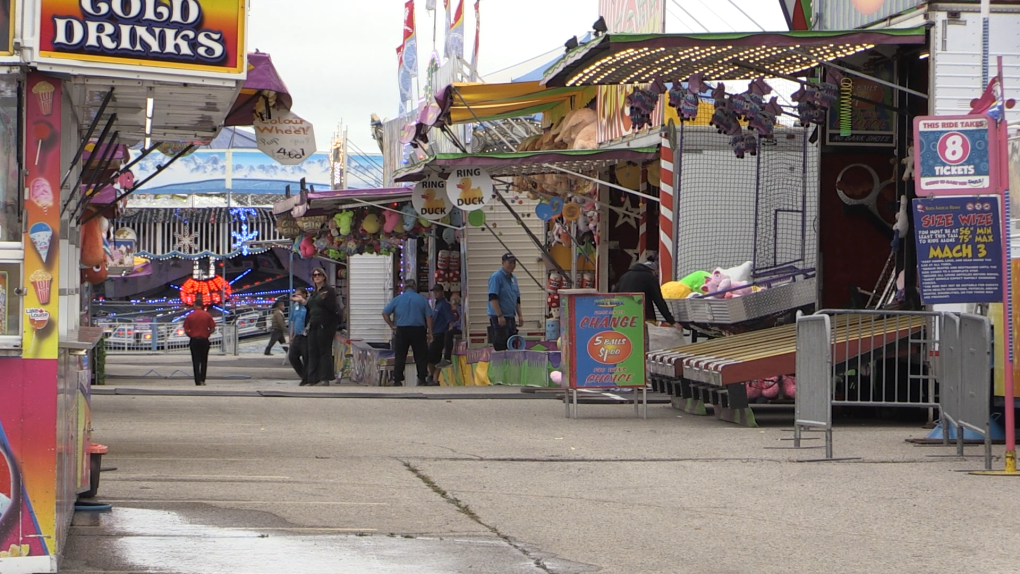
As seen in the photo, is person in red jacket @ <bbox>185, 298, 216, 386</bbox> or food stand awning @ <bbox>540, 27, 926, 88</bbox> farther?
person in red jacket @ <bbox>185, 298, 216, 386</bbox>

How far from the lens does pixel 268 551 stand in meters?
6.55

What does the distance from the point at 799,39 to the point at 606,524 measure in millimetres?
6793

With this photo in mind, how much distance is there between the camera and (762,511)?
315 inches

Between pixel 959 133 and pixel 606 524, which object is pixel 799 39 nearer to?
pixel 959 133

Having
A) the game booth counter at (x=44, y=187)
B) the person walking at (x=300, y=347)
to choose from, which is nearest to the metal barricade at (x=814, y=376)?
the game booth counter at (x=44, y=187)

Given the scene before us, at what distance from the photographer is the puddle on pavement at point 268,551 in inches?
242

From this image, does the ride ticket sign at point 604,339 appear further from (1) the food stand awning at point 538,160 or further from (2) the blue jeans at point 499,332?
(2) the blue jeans at point 499,332

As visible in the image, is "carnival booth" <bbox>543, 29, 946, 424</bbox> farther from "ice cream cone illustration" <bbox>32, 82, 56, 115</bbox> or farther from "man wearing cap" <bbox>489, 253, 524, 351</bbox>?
"ice cream cone illustration" <bbox>32, 82, 56, 115</bbox>

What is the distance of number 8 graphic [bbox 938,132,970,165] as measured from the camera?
31.2 feet

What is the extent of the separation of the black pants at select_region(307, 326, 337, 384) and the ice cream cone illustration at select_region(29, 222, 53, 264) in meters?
17.0

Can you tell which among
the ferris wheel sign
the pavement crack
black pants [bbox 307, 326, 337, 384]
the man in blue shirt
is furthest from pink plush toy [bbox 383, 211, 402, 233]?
the ferris wheel sign

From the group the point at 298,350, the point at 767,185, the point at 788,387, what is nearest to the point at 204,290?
the point at 298,350

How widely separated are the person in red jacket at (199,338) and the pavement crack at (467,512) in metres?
13.3

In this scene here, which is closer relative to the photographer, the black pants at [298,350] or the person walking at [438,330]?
the person walking at [438,330]
